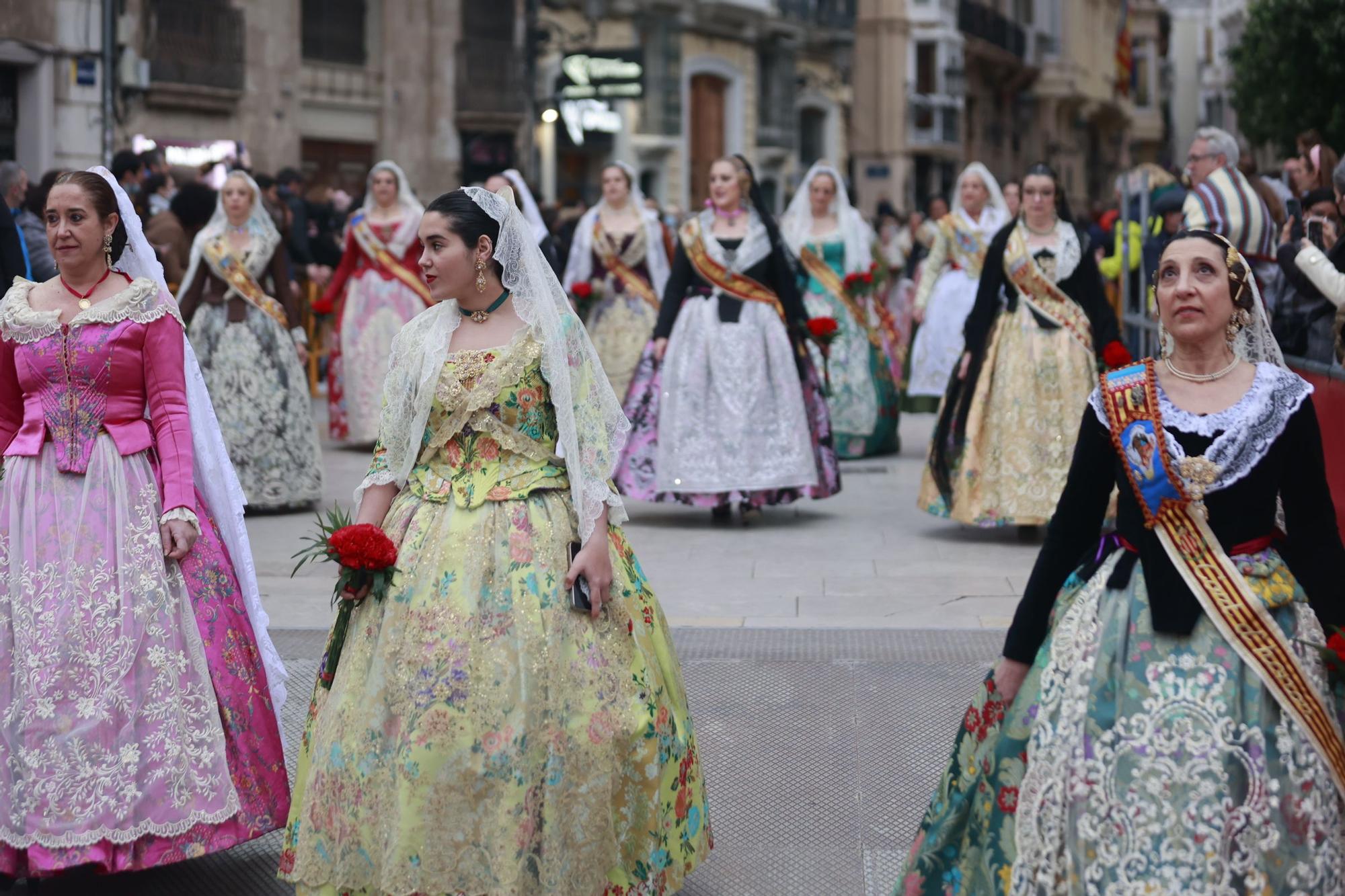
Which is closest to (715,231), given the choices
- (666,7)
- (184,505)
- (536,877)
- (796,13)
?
(184,505)

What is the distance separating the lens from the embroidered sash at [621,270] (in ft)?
41.1

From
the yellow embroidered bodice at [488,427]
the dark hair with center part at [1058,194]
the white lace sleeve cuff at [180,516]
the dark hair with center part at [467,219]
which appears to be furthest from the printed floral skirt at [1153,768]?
the dark hair with center part at [1058,194]

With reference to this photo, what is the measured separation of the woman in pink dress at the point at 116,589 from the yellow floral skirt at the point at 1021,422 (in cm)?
516

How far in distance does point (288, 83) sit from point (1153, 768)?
67.5 feet

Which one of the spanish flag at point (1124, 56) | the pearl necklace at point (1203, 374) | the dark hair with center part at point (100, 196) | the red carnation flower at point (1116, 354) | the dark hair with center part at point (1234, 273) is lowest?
the pearl necklace at point (1203, 374)

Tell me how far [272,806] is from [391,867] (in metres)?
0.79

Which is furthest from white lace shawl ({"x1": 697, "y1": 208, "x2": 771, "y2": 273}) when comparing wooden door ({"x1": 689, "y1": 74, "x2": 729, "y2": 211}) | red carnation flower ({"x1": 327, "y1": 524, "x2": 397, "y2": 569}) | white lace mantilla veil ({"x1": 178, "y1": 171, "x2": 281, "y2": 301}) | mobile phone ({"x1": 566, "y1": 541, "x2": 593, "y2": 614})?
wooden door ({"x1": 689, "y1": 74, "x2": 729, "y2": 211})

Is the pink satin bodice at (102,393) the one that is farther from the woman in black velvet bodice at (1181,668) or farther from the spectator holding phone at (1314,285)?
the spectator holding phone at (1314,285)

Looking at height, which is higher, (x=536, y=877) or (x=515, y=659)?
(x=515, y=659)

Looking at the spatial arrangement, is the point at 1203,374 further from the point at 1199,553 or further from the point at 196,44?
the point at 196,44

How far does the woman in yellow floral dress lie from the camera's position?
12.8 ft

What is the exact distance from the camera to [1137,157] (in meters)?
70.4

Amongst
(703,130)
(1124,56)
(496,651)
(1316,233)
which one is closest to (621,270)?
(1316,233)

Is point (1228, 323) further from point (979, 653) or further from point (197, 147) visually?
point (197, 147)
